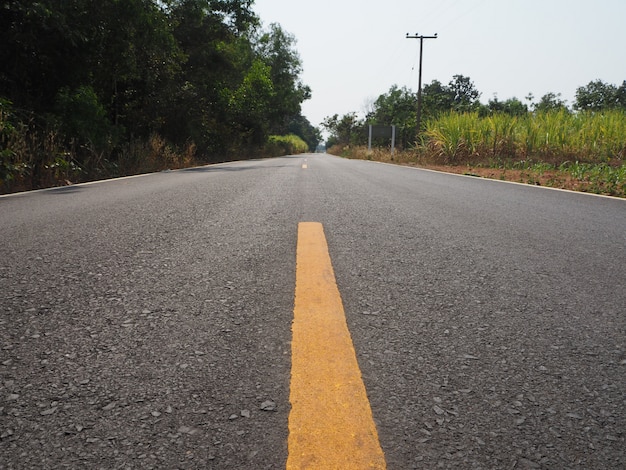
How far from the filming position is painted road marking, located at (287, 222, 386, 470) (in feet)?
2.65

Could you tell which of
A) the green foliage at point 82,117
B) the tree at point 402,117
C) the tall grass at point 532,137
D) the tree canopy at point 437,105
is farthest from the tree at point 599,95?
the green foliage at point 82,117

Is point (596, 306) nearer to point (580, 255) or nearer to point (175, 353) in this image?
point (580, 255)

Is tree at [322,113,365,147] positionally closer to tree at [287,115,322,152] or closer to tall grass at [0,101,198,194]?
tree at [287,115,322,152]

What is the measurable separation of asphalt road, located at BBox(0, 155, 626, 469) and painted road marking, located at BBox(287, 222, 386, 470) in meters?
0.03

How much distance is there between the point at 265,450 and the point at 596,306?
1510 mm

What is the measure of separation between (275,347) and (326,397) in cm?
30

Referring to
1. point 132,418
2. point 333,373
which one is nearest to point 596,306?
point 333,373

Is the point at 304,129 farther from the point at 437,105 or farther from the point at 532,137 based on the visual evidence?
the point at 532,137

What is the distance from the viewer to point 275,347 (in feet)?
4.11

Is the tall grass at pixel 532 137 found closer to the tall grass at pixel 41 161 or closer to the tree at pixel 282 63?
the tall grass at pixel 41 161

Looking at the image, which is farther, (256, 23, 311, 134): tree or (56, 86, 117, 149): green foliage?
(256, 23, 311, 134): tree

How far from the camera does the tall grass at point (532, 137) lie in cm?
1243

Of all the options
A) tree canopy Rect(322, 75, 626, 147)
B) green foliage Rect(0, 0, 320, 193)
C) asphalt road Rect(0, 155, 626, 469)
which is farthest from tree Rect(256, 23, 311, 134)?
asphalt road Rect(0, 155, 626, 469)

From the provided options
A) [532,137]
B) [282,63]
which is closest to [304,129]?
[282,63]
